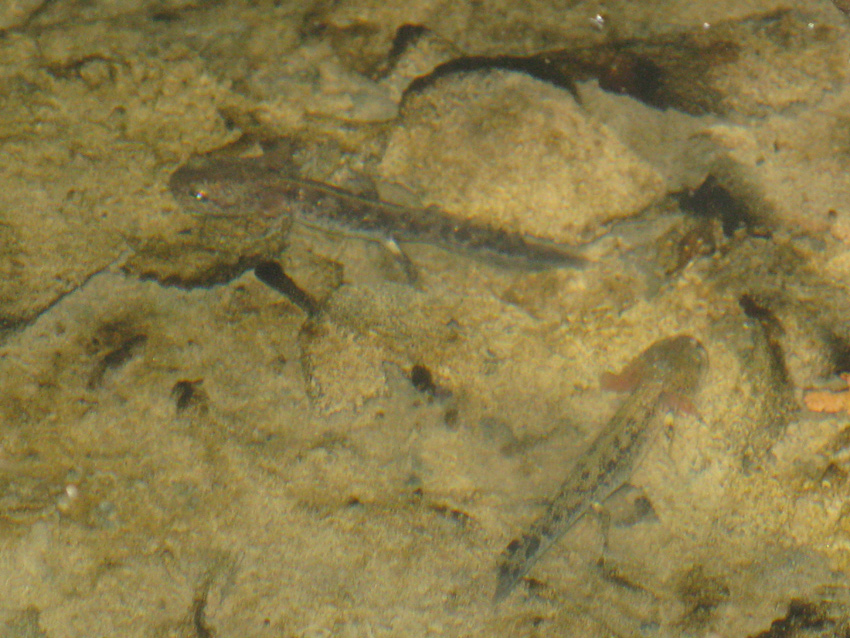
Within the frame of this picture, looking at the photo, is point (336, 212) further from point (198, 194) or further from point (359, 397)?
point (359, 397)

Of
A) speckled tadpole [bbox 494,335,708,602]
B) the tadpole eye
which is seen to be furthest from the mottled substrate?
the tadpole eye

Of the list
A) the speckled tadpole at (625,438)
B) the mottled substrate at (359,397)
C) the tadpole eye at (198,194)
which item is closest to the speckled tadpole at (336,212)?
the tadpole eye at (198,194)

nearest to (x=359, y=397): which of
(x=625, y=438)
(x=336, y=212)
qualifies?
(x=336, y=212)

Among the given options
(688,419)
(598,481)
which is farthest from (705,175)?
(598,481)

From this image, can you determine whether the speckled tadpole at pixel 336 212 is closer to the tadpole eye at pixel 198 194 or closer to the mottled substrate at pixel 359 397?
the tadpole eye at pixel 198 194

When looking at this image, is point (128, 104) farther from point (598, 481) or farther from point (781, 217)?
point (781, 217)
